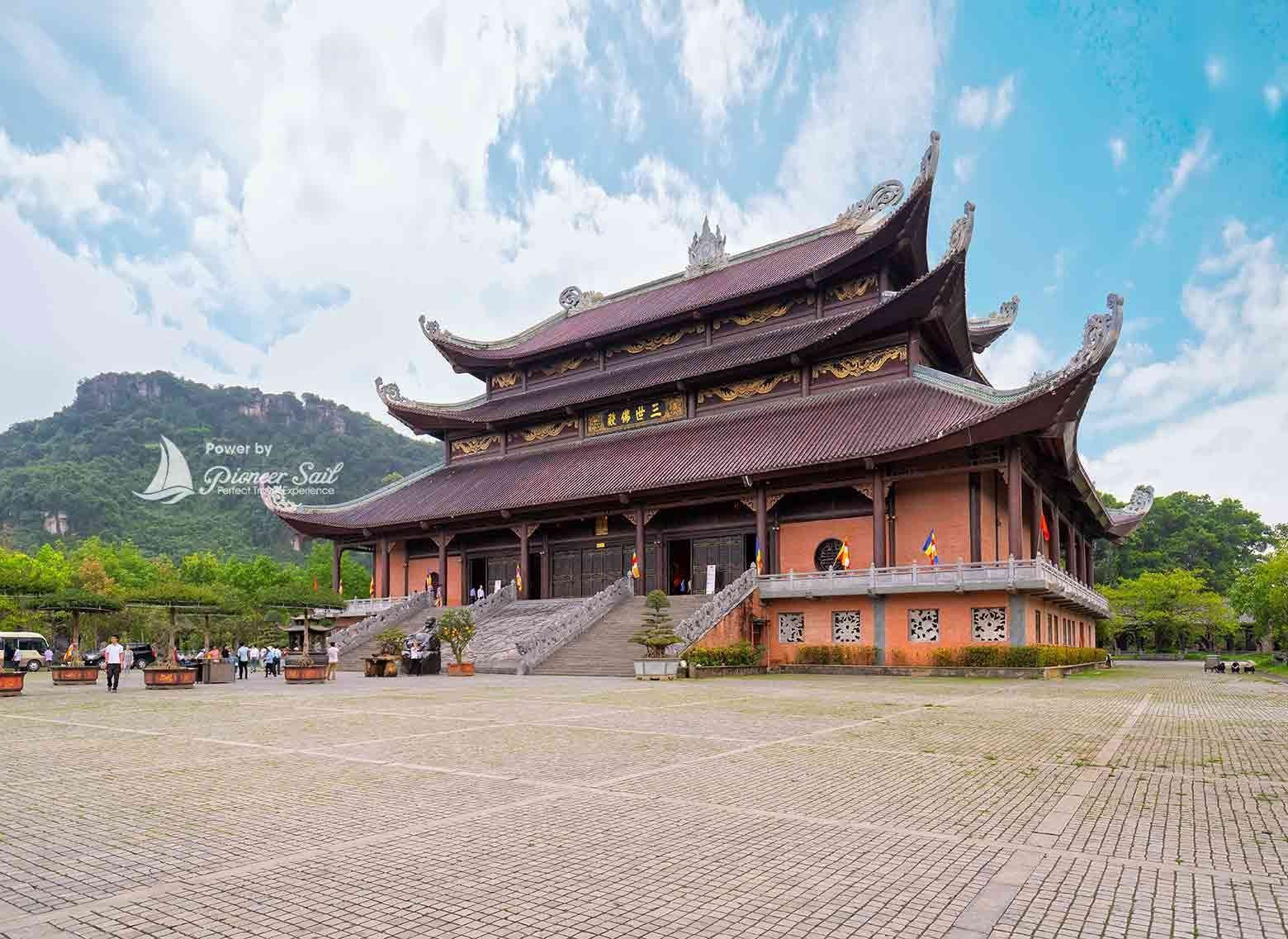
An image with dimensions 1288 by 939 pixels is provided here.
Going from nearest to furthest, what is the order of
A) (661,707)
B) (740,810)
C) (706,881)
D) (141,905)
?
(141,905)
(706,881)
(740,810)
(661,707)

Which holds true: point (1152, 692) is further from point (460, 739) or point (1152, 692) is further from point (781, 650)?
point (460, 739)

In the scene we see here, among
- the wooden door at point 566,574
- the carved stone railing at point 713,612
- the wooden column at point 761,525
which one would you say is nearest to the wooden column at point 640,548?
the wooden column at point 761,525

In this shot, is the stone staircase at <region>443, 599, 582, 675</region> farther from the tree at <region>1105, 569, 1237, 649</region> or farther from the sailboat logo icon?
the sailboat logo icon

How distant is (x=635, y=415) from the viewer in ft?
126

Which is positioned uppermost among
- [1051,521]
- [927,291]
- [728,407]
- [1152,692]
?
[927,291]

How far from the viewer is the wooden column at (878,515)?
27.4 m

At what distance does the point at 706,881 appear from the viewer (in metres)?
4.89

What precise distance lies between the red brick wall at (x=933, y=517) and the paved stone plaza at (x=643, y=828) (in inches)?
618

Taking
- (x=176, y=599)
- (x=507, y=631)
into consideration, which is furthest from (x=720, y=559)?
(x=176, y=599)

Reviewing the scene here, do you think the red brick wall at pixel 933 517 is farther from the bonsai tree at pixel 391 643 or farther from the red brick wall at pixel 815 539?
the bonsai tree at pixel 391 643

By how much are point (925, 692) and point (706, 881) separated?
15002 millimetres

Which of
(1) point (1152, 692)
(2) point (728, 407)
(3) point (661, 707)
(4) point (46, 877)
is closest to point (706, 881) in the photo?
(4) point (46, 877)

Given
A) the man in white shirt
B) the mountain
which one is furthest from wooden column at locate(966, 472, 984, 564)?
the mountain

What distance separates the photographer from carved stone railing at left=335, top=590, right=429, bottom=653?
1310 inches
